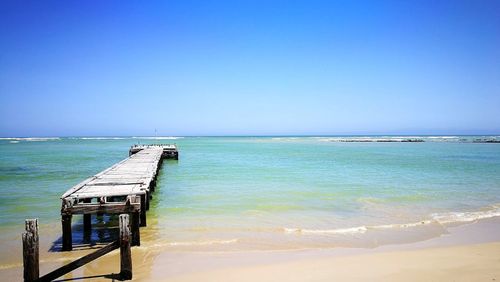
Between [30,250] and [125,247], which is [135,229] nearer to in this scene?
[125,247]

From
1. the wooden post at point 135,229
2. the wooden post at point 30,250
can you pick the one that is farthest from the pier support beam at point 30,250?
the wooden post at point 135,229

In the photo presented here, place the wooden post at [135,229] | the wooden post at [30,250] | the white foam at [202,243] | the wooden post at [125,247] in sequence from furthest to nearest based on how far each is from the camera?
the white foam at [202,243] → the wooden post at [135,229] → the wooden post at [125,247] → the wooden post at [30,250]

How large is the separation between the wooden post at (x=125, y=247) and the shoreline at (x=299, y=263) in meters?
0.28

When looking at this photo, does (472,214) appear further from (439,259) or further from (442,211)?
(439,259)

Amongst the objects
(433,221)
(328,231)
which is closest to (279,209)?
(328,231)

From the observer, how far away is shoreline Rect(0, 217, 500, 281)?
6.48 m

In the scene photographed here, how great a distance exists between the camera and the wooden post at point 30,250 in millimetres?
5320

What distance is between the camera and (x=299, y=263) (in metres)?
7.19

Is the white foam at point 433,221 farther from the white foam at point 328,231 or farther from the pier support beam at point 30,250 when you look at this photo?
the pier support beam at point 30,250

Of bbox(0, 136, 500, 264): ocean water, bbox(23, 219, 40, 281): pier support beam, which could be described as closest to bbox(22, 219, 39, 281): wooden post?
bbox(23, 219, 40, 281): pier support beam

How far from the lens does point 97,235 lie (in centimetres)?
946

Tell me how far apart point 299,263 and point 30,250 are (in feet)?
15.4

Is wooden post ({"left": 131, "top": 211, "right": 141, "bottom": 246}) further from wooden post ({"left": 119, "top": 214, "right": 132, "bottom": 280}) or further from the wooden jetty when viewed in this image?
wooden post ({"left": 119, "top": 214, "right": 132, "bottom": 280})

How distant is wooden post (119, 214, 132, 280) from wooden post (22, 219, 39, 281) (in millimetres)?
1230
